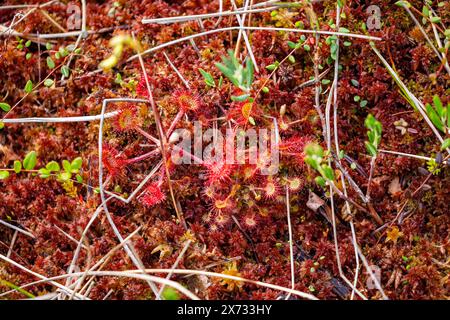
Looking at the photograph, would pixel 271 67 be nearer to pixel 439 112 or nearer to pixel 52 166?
pixel 439 112

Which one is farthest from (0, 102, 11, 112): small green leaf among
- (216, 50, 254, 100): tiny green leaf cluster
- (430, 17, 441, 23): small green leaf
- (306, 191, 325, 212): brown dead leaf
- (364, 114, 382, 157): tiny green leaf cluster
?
(430, 17, 441, 23): small green leaf

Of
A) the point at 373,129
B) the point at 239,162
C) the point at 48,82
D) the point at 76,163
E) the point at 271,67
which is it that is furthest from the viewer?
the point at 48,82

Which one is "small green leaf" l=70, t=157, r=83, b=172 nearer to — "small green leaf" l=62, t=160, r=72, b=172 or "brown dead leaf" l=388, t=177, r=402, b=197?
"small green leaf" l=62, t=160, r=72, b=172

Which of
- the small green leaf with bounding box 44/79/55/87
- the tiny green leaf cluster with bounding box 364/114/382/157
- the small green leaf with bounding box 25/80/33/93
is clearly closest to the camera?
the tiny green leaf cluster with bounding box 364/114/382/157

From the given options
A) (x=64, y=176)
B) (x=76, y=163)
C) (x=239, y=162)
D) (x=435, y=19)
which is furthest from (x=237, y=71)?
(x=435, y=19)

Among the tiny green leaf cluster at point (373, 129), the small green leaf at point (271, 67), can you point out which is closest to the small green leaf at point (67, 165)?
the small green leaf at point (271, 67)

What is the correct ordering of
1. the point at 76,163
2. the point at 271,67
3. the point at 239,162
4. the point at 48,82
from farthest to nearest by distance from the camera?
the point at 48,82, the point at 271,67, the point at 239,162, the point at 76,163

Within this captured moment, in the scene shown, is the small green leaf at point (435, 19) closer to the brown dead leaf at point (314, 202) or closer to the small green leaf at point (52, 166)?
the brown dead leaf at point (314, 202)

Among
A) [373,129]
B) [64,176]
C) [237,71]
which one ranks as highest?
[237,71]

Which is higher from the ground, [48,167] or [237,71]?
[237,71]

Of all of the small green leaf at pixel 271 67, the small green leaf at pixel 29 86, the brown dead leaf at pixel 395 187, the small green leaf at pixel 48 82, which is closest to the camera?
the brown dead leaf at pixel 395 187

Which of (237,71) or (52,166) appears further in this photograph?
(52,166)

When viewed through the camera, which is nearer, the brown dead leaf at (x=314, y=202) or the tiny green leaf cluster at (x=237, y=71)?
the tiny green leaf cluster at (x=237, y=71)
